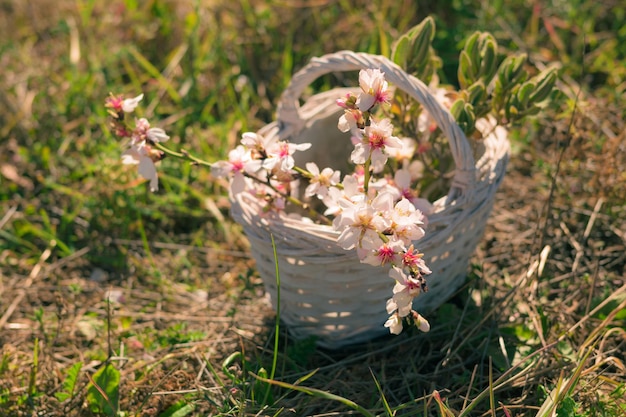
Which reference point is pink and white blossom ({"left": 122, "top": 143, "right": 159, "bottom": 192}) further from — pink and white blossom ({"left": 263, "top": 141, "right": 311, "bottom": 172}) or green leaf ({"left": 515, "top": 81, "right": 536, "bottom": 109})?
green leaf ({"left": 515, "top": 81, "right": 536, "bottom": 109})

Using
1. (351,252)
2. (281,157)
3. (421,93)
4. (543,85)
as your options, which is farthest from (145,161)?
(543,85)

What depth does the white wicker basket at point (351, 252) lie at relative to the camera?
4.63 feet

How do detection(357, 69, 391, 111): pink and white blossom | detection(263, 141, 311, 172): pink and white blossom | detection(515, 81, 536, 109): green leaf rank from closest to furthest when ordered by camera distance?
1. detection(357, 69, 391, 111): pink and white blossom
2. detection(263, 141, 311, 172): pink and white blossom
3. detection(515, 81, 536, 109): green leaf

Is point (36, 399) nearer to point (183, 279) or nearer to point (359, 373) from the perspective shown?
point (183, 279)

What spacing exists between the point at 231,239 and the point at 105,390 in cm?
70

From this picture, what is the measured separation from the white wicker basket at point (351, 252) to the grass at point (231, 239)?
7cm

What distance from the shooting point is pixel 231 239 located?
6.94ft

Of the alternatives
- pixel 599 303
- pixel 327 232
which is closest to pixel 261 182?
pixel 327 232

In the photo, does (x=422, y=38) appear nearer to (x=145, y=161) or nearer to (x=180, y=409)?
(x=145, y=161)

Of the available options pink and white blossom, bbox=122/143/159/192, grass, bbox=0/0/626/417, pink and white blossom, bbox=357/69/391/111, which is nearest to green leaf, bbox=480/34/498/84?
grass, bbox=0/0/626/417

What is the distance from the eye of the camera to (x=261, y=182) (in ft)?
4.75

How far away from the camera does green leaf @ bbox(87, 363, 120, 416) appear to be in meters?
1.52

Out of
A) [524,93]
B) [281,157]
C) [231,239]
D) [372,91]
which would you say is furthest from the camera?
[231,239]

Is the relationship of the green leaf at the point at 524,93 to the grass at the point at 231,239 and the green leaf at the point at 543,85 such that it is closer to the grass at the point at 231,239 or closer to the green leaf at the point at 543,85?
the green leaf at the point at 543,85
